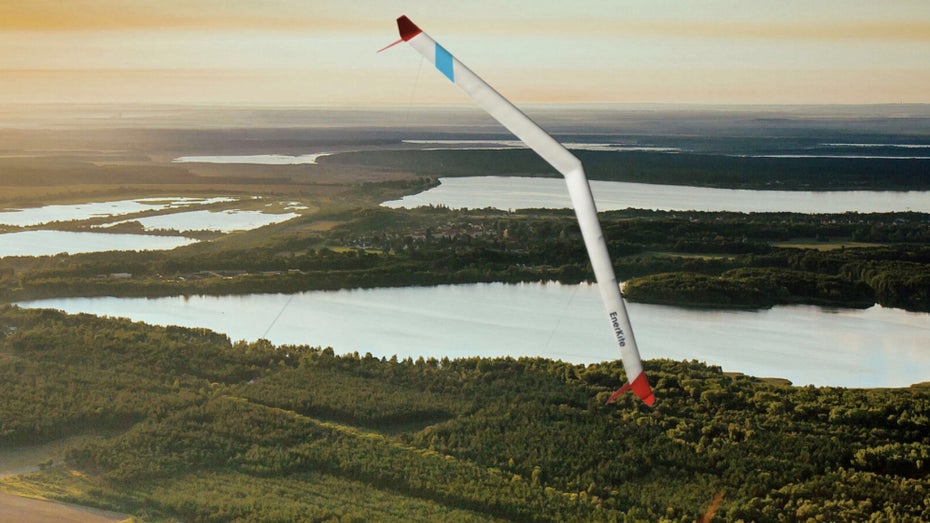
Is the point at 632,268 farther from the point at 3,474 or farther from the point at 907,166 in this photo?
the point at 907,166

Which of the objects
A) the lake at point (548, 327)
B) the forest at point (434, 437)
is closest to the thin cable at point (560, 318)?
the lake at point (548, 327)

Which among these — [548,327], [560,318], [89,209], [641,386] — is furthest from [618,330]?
[89,209]

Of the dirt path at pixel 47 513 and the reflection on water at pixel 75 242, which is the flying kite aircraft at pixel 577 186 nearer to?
the dirt path at pixel 47 513

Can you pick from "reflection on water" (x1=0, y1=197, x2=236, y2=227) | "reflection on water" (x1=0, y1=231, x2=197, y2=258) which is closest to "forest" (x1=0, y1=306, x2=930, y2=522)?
"reflection on water" (x1=0, y1=231, x2=197, y2=258)

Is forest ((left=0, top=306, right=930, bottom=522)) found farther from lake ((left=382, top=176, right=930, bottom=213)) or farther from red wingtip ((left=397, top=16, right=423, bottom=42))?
lake ((left=382, top=176, right=930, bottom=213))

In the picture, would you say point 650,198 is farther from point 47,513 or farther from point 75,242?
point 47,513

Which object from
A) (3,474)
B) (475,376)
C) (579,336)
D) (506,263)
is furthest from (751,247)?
(3,474)

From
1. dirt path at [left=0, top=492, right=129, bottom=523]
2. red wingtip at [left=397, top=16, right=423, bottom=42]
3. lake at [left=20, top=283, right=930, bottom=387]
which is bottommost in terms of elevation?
dirt path at [left=0, top=492, right=129, bottom=523]
